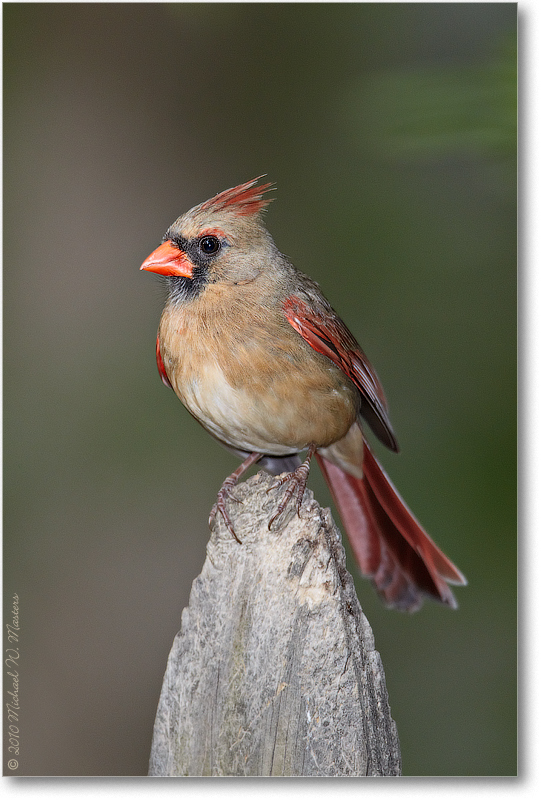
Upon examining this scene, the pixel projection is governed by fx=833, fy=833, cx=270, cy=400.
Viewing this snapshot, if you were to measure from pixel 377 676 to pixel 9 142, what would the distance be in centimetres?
185

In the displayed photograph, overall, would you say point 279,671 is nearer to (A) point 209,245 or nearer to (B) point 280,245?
(A) point 209,245

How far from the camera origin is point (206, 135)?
107 inches

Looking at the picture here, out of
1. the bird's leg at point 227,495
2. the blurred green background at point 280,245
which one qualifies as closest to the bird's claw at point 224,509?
the bird's leg at point 227,495

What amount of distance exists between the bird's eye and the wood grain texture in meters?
0.78

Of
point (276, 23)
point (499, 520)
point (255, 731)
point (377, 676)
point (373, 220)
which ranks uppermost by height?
point (276, 23)

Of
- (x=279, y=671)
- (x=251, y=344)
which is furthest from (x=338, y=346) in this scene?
(x=279, y=671)

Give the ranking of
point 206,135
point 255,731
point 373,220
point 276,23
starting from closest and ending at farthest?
point 255,731, point 276,23, point 206,135, point 373,220

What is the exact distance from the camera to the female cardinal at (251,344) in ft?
7.39

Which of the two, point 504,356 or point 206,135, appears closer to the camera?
point 504,356

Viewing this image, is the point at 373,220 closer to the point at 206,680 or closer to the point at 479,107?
the point at 479,107

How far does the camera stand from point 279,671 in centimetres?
193

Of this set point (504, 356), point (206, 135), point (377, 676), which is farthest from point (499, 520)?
point (206, 135)

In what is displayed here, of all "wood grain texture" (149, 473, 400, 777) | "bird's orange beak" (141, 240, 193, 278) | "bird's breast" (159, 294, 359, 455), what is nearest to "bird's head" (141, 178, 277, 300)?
"bird's orange beak" (141, 240, 193, 278)

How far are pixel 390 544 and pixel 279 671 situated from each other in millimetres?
876
